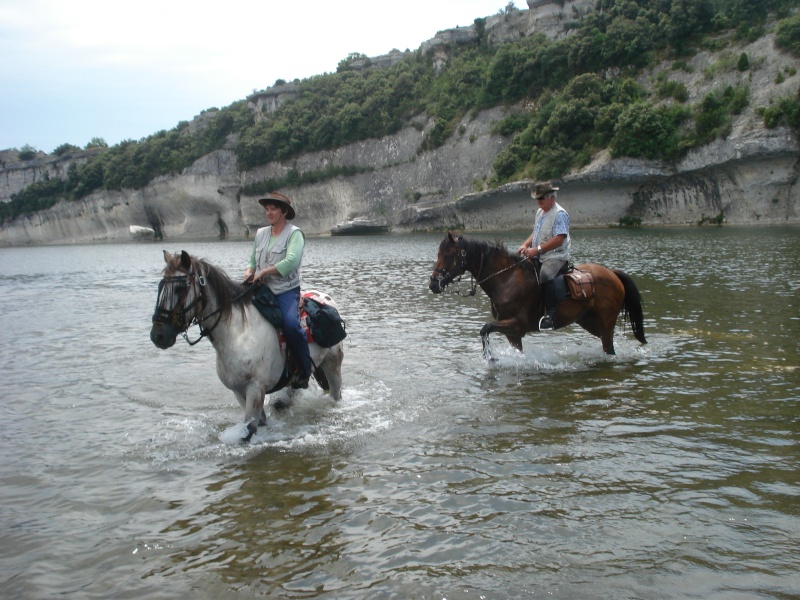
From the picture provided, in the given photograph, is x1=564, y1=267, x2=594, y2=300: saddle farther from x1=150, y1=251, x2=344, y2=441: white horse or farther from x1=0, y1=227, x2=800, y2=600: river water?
x1=150, y1=251, x2=344, y2=441: white horse

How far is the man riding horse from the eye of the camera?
1036 centimetres

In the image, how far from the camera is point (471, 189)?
68.7 m

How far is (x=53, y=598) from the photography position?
4668 mm

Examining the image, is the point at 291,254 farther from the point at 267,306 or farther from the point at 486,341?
the point at 486,341

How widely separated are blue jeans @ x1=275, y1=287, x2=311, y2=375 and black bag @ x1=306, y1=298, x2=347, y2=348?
12.1 inches

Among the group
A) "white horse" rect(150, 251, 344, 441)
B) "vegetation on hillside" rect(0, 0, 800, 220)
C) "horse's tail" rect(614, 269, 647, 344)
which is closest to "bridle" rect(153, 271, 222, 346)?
"white horse" rect(150, 251, 344, 441)

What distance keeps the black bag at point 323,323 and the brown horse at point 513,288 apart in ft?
8.93

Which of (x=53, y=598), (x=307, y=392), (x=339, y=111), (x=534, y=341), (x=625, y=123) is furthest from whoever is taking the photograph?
(x=339, y=111)

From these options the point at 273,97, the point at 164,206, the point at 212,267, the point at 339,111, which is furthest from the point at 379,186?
the point at 212,267

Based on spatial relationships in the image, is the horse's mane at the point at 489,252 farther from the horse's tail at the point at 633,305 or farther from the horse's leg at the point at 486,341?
the horse's tail at the point at 633,305

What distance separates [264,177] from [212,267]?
9348 cm

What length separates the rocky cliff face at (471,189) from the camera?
160ft

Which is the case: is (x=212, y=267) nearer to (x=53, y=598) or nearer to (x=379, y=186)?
(x=53, y=598)

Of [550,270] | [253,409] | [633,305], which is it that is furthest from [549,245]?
[253,409]
